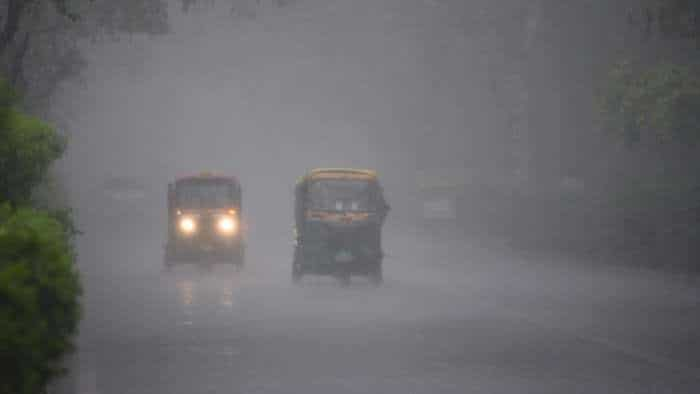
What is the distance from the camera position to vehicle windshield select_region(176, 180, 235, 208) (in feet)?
98.6

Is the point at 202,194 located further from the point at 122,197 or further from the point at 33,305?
the point at 122,197

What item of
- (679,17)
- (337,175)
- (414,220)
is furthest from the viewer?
(414,220)

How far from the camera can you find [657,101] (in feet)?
111

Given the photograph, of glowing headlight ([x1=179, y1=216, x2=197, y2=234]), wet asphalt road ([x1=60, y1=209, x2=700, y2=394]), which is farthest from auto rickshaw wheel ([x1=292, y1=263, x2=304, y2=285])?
glowing headlight ([x1=179, y1=216, x2=197, y2=234])

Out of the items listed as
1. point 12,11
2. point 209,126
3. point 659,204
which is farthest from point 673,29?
point 209,126

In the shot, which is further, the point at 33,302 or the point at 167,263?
the point at 167,263

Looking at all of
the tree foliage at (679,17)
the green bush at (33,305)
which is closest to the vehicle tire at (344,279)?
the tree foliage at (679,17)

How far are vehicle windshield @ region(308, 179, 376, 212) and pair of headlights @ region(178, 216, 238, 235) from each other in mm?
4167

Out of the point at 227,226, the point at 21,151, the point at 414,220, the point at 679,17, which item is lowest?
the point at 414,220

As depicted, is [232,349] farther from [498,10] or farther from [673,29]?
[498,10]

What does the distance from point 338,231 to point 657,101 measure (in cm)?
1356

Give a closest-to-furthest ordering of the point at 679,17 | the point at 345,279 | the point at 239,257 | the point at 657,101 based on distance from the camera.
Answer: the point at 345,279 → the point at 239,257 → the point at 679,17 → the point at 657,101

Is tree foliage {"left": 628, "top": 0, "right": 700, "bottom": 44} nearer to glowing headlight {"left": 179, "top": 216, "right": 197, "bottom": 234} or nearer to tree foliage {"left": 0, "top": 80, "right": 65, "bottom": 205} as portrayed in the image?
glowing headlight {"left": 179, "top": 216, "right": 197, "bottom": 234}

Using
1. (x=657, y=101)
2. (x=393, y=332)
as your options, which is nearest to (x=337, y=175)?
(x=393, y=332)
